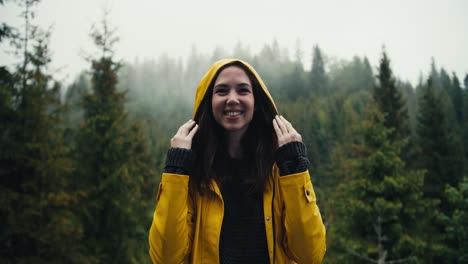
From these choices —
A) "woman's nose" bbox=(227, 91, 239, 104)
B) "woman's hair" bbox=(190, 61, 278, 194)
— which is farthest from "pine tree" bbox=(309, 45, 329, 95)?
"woman's nose" bbox=(227, 91, 239, 104)

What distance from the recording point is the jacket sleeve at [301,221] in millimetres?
1771

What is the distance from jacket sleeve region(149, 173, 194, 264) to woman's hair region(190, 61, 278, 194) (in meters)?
0.27

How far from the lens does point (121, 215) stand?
11117mm

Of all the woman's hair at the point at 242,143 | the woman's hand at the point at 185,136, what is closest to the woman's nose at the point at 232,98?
the woman's hair at the point at 242,143

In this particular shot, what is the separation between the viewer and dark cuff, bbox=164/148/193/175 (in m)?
1.90

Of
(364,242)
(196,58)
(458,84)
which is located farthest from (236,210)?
(196,58)

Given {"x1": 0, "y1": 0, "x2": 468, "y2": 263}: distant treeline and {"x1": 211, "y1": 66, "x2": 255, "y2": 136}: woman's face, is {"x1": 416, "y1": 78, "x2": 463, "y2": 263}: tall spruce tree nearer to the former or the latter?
{"x1": 0, "y1": 0, "x2": 468, "y2": 263}: distant treeline

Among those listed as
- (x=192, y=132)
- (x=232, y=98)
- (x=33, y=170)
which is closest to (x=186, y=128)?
(x=192, y=132)

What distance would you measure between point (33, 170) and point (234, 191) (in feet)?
29.4

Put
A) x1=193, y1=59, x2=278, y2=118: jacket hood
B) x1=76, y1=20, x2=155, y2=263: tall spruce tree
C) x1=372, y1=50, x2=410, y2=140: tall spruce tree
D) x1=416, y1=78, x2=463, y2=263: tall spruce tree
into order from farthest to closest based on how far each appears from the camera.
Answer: x1=416, y1=78, x2=463, y2=263: tall spruce tree
x1=372, y1=50, x2=410, y2=140: tall spruce tree
x1=76, y1=20, x2=155, y2=263: tall spruce tree
x1=193, y1=59, x2=278, y2=118: jacket hood

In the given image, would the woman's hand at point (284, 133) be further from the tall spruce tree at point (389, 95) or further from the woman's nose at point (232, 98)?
the tall spruce tree at point (389, 95)

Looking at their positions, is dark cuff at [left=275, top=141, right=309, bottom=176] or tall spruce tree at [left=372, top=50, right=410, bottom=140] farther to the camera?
tall spruce tree at [left=372, top=50, right=410, bottom=140]

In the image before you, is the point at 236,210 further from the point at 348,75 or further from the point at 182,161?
the point at 348,75

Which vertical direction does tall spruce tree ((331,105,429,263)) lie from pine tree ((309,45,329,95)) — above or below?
below
